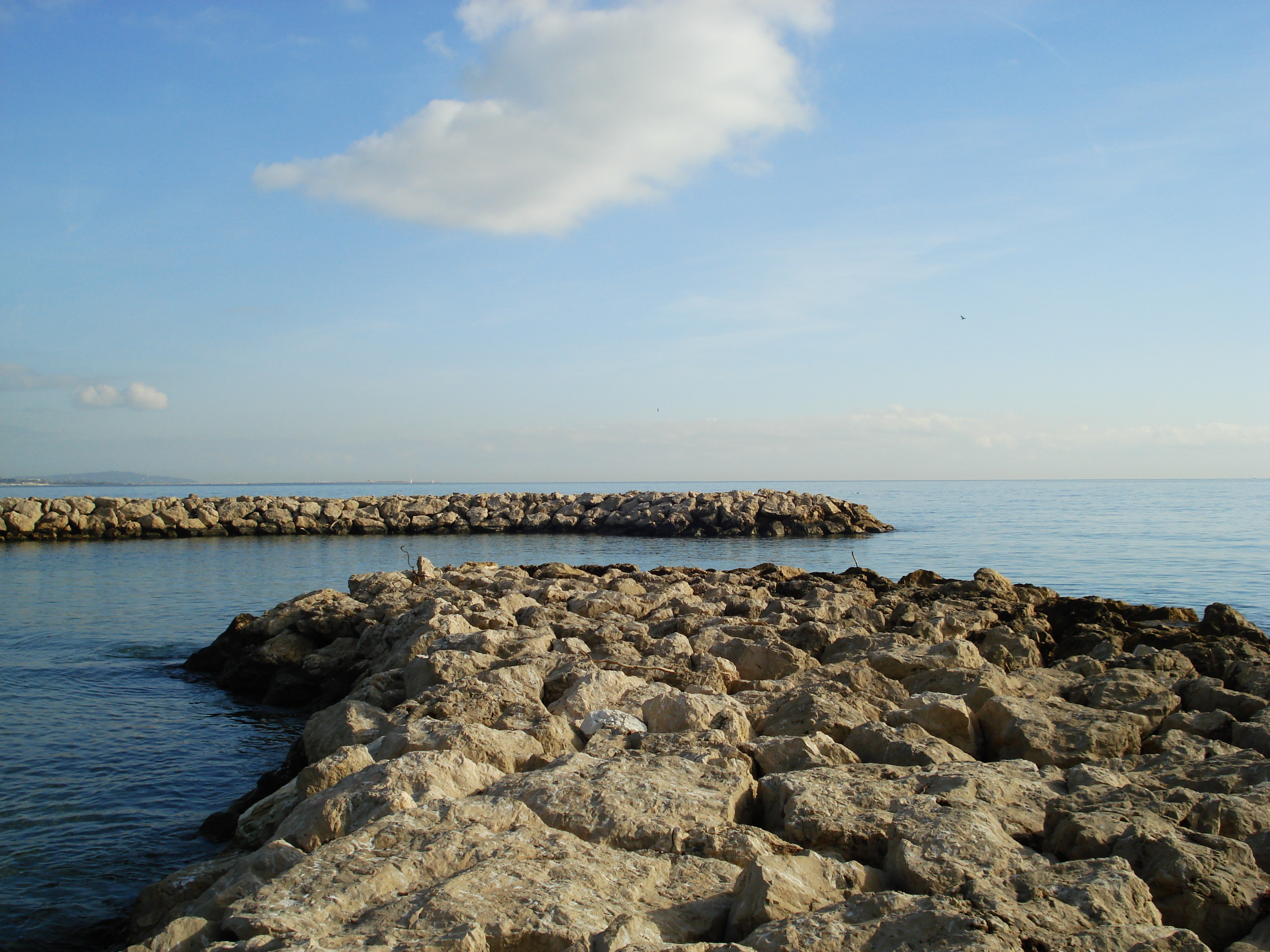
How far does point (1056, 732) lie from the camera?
5.92m

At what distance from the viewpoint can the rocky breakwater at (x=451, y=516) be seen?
1433 inches

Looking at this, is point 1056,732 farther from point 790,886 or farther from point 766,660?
point 790,886

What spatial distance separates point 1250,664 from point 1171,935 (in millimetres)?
5894

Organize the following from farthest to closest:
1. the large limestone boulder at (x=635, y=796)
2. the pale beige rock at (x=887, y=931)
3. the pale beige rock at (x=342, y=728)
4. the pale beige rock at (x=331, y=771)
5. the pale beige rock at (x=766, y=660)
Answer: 1. the pale beige rock at (x=766, y=660)
2. the pale beige rock at (x=342, y=728)
3. the pale beige rock at (x=331, y=771)
4. the large limestone boulder at (x=635, y=796)
5. the pale beige rock at (x=887, y=931)

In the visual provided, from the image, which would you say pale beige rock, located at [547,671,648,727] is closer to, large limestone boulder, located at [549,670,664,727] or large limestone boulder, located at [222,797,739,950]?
large limestone boulder, located at [549,670,664,727]

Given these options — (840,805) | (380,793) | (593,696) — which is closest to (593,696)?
(593,696)

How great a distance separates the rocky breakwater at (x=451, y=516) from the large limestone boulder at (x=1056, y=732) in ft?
107

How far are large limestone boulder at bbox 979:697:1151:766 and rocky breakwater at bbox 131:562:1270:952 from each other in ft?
0.07

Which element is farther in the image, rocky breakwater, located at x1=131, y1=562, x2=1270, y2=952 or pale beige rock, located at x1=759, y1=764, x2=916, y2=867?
pale beige rock, located at x1=759, y1=764, x2=916, y2=867

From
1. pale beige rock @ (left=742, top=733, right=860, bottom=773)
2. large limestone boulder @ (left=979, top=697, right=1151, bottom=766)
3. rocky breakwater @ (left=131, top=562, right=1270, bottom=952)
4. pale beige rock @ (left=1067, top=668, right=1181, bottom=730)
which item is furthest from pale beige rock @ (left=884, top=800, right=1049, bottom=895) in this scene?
pale beige rock @ (left=1067, top=668, right=1181, bottom=730)

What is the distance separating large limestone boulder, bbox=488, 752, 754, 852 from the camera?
167 inches

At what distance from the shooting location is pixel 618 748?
563 centimetres

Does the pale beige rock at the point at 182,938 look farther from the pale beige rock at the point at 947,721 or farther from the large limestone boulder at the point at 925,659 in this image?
the large limestone boulder at the point at 925,659

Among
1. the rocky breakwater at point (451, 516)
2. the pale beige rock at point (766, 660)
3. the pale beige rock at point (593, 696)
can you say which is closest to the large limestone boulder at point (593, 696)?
the pale beige rock at point (593, 696)
